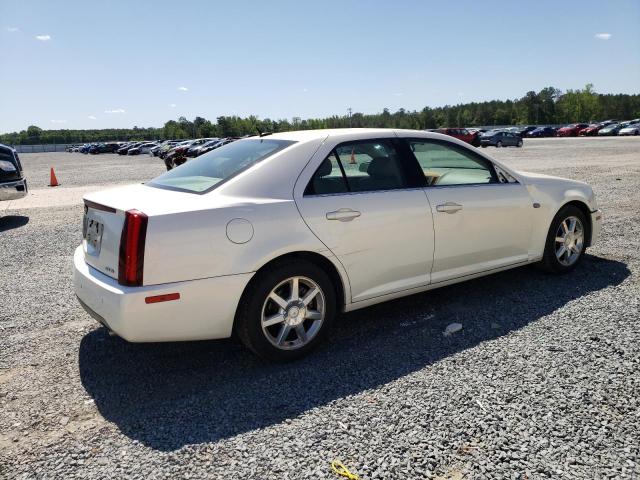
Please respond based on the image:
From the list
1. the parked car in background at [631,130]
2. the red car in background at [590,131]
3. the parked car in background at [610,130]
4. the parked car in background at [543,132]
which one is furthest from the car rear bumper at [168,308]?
the parked car in background at [543,132]

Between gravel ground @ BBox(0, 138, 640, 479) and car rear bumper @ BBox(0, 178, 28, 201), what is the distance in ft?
17.9

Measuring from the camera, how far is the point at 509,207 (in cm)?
472

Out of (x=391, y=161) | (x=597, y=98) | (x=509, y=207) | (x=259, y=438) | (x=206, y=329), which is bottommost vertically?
(x=259, y=438)

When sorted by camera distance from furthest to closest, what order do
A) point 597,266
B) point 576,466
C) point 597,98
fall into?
point 597,98, point 597,266, point 576,466

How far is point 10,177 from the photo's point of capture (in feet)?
31.8

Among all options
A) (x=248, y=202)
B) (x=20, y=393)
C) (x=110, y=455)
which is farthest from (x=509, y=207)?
(x=20, y=393)

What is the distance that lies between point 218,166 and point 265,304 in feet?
3.85

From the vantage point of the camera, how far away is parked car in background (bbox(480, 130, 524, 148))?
42281 mm

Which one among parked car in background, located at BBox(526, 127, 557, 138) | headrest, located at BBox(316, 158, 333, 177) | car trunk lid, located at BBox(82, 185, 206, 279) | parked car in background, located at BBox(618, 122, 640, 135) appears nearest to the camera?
car trunk lid, located at BBox(82, 185, 206, 279)

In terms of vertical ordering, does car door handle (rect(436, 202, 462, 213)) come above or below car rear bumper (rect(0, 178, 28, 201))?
above

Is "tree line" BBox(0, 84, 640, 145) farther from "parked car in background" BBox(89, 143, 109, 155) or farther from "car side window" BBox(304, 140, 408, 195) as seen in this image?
"car side window" BBox(304, 140, 408, 195)

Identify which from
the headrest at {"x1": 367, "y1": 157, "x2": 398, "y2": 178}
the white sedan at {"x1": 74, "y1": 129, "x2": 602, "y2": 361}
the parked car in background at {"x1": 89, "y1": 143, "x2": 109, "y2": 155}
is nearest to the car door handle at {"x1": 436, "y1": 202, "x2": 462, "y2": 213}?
the white sedan at {"x1": 74, "y1": 129, "x2": 602, "y2": 361}

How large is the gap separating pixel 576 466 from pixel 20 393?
3.21 meters

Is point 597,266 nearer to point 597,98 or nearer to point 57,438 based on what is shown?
point 57,438
